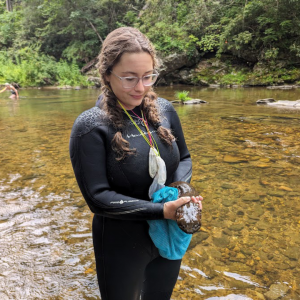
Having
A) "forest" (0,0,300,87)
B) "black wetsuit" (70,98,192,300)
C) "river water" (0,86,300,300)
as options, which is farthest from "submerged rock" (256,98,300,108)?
"black wetsuit" (70,98,192,300)

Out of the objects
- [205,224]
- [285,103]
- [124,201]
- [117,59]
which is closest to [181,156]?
[124,201]

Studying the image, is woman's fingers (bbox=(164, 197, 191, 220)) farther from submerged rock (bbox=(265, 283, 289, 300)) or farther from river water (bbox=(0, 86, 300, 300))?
submerged rock (bbox=(265, 283, 289, 300))

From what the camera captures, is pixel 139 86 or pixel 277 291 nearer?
pixel 139 86

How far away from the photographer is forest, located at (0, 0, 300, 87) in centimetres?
1780

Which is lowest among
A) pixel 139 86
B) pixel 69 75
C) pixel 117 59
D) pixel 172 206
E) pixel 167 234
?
pixel 167 234

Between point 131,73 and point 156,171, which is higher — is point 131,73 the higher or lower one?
the higher one

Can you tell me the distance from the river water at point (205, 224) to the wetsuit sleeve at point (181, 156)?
1.11 metres

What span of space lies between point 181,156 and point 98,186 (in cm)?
65

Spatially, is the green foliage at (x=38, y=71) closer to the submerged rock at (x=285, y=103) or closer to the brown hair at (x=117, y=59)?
the submerged rock at (x=285, y=103)

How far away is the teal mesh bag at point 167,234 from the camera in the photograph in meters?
1.26

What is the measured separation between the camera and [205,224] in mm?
2986

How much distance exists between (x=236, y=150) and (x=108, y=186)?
4580mm

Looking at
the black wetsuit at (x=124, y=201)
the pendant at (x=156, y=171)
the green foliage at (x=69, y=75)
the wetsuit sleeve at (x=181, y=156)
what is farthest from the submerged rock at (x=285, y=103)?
the green foliage at (x=69, y=75)

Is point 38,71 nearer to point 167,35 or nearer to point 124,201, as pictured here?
point 167,35
